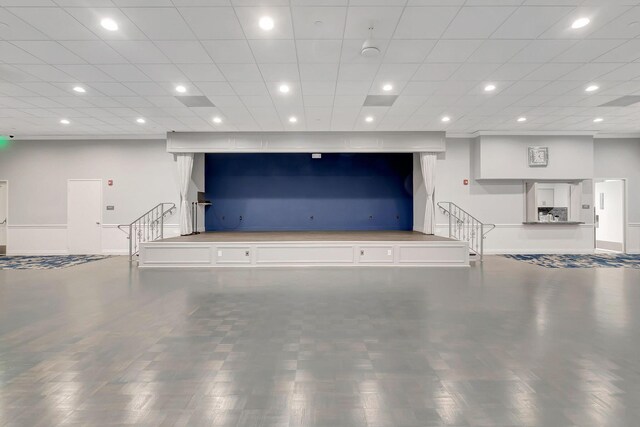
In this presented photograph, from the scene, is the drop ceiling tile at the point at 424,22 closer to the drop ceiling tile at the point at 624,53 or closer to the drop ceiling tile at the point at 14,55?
the drop ceiling tile at the point at 624,53

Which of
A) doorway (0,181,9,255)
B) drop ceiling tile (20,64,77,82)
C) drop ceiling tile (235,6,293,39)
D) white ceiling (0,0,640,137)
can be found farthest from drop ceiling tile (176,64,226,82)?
doorway (0,181,9,255)

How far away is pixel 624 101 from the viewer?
6.79 metres

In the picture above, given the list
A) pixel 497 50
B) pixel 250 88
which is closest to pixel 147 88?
pixel 250 88

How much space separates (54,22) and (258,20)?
2498mm

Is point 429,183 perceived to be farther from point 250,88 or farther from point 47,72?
point 47,72

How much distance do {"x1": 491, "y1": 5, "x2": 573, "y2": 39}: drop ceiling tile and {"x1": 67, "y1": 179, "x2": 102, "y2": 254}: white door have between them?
10.9 m

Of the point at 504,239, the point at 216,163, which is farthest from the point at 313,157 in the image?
the point at 504,239

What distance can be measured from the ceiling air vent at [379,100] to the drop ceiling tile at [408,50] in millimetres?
1525

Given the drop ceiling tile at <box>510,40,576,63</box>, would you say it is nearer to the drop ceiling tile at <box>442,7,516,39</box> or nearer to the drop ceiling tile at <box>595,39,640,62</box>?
the drop ceiling tile at <box>595,39,640,62</box>

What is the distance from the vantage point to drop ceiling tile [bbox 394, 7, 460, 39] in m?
3.70

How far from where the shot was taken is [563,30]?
4113 millimetres

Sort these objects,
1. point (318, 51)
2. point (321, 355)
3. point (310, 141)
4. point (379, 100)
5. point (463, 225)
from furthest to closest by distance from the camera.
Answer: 1. point (463, 225)
2. point (310, 141)
3. point (379, 100)
4. point (318, 51)
5. point (321, 355)

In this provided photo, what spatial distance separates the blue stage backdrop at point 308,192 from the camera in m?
10.8

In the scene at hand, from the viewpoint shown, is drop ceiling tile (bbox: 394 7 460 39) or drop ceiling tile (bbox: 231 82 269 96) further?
drop ceiling tile (bbox: 231 82 269 96)
